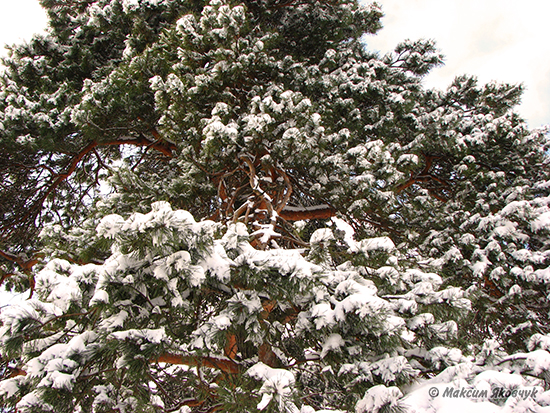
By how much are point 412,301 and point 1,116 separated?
6.14 m

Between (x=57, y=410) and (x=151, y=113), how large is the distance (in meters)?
5.15

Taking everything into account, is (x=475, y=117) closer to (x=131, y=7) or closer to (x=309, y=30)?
(x=309, y=30)

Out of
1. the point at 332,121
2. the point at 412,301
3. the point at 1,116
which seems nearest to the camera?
the point at 412,301

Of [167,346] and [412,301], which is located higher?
[412,301]

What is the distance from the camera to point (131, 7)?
5.89 metres

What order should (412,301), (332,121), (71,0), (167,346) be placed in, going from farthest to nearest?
1. (71,0)
2. (332,121)
3. (412,301)
4. (167,346)

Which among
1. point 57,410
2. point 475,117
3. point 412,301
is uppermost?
point 475,117

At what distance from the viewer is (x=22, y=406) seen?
4.90ft

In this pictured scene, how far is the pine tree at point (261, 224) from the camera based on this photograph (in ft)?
5.75

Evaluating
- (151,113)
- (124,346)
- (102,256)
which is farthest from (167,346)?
(151,113)

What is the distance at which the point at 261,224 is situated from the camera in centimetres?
401

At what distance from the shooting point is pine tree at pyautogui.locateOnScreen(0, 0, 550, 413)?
1.75 meters

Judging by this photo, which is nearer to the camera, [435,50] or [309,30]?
[435,50]

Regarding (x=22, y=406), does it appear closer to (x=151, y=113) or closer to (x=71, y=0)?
(x=151, y=113)
